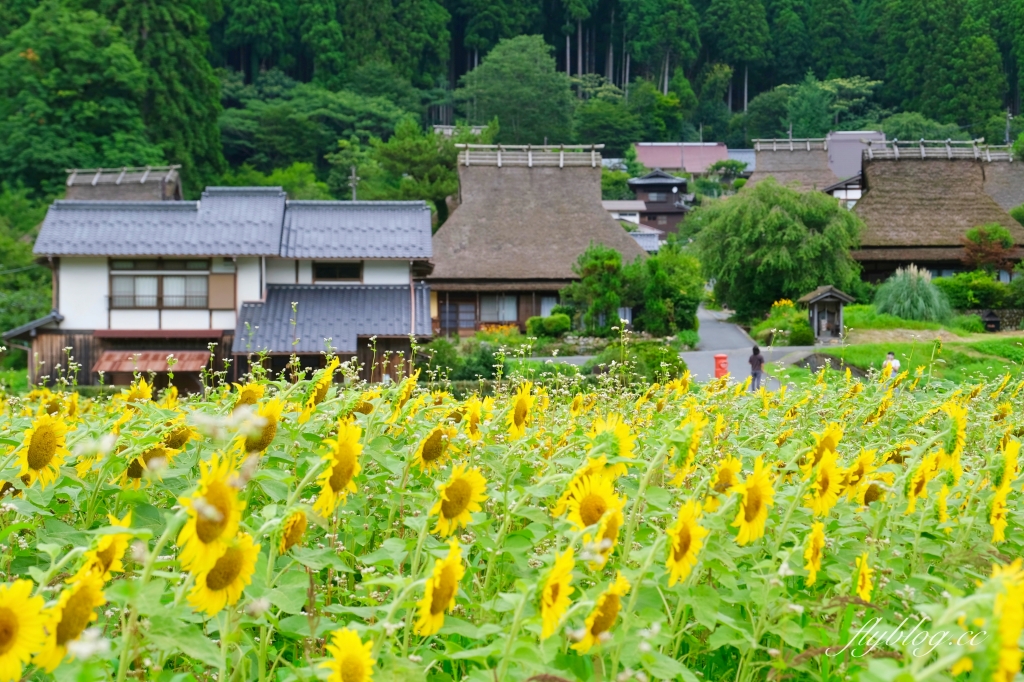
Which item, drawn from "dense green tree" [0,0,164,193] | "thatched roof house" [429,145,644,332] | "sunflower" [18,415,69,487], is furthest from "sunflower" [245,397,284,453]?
"dense green tree" [0,0,164,193]

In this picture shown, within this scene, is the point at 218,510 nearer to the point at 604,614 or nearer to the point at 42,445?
the point at 604,614

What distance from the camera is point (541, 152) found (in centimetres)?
3077

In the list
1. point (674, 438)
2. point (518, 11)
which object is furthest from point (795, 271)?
point (518, 11)

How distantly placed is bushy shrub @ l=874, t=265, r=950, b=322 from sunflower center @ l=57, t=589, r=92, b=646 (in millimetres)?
24007

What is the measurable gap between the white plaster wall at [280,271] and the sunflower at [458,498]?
1694cm

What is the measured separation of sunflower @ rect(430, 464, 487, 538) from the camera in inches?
76.0

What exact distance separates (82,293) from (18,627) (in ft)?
58.9

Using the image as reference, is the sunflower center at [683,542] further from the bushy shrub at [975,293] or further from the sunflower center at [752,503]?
the bushy shrub at [975,293]

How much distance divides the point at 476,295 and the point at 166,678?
2601 centimetres

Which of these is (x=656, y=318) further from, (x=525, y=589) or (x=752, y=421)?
(x=525, y=589)

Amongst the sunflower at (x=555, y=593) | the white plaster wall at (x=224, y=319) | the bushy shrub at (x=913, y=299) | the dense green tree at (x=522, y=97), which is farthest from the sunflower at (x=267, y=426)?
the dense green tree at (x=522, y=97)

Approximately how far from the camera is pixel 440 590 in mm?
1604

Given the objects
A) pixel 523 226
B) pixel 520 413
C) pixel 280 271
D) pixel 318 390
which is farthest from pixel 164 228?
pixel 520 413

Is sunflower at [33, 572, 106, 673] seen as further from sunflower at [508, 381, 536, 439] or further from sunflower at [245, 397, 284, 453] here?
sunflower at [508, 381, 536, 439]
